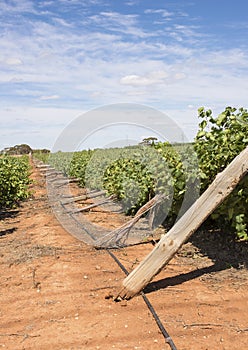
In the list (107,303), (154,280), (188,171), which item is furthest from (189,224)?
(188,171)

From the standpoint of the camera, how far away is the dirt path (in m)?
3.21

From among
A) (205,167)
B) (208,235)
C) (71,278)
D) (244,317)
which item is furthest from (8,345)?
(208,235)

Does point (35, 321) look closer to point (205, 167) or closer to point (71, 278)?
point (71, 278)

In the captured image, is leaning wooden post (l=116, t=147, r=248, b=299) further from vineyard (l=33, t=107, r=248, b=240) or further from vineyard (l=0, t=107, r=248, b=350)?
vineyard (l=33, t=107, r=248, b=240)

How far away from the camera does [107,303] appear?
388cm

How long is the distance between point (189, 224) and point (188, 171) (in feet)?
6.57

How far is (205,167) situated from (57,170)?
18.7 metres

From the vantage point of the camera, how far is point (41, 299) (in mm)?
4035

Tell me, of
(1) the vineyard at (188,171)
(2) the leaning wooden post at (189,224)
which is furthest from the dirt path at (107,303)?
(1) the vineyard at (188,171)

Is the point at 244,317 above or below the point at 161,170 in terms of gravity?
below

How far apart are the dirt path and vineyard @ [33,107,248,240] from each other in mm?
765

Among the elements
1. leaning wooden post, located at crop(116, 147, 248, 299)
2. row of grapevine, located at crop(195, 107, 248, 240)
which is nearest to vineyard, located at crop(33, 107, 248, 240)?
row of grapevine, located at crop(195, 107, 248, 240)

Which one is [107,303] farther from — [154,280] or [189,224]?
[189,224]

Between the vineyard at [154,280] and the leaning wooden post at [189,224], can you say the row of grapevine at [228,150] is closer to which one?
the vineyard at [154,280]
